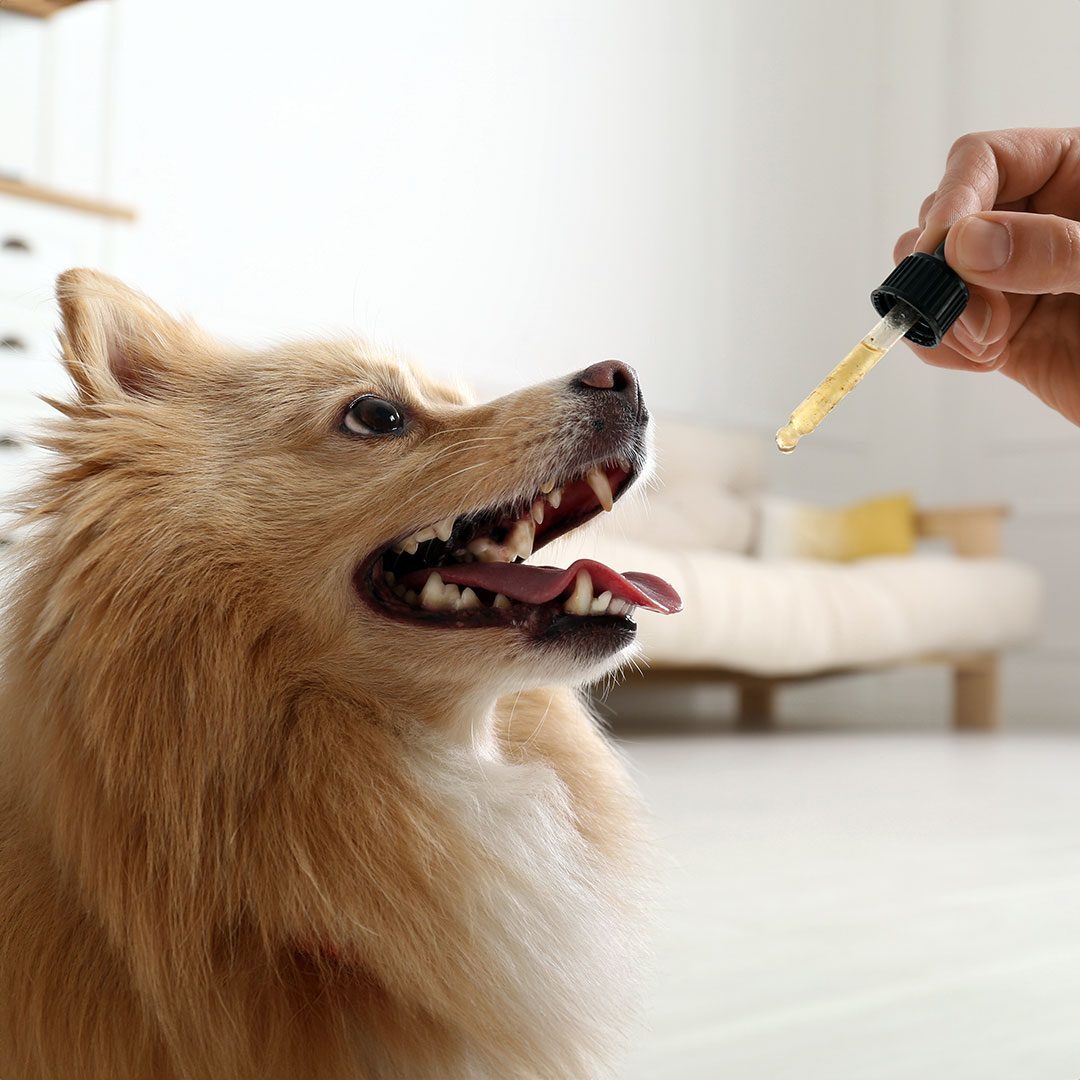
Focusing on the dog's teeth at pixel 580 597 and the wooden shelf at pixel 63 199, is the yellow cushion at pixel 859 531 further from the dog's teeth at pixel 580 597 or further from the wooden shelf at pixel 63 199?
the dog's teeth at pixel 580 597

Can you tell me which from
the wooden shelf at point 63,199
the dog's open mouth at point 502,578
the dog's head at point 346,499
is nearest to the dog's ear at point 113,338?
the dog's head at point 346,499

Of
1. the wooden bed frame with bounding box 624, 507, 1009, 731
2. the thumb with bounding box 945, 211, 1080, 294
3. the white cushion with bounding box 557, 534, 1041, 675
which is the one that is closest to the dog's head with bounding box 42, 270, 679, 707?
the thumb with bounding box 945, 211, 1080, 294

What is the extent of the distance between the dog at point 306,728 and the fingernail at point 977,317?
39 cm

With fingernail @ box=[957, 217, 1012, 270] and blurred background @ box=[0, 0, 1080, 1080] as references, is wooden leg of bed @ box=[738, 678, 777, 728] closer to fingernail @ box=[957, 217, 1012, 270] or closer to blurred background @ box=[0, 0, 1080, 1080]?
blurred background @ box=[0, 0, 1080, 1080]

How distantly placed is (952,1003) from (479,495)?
2.96 feet

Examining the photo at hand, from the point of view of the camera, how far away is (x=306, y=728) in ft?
3.59

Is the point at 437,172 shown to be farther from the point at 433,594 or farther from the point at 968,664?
the point at 433,594

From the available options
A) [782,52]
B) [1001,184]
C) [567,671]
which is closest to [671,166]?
[782,52]

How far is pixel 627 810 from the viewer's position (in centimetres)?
133

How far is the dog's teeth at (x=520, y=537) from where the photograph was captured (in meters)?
1.27

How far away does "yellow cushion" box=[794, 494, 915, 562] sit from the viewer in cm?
604

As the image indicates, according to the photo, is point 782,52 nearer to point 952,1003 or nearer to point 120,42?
point 120,42

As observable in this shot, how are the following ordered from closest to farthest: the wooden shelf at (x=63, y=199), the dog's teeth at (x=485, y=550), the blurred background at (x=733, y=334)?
the dog's teeth at (x=485, y=550)
the blurred background at (x=733, y=334)
the wooden shelf at (x=63, y=199)

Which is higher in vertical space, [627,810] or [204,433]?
[204,433]
